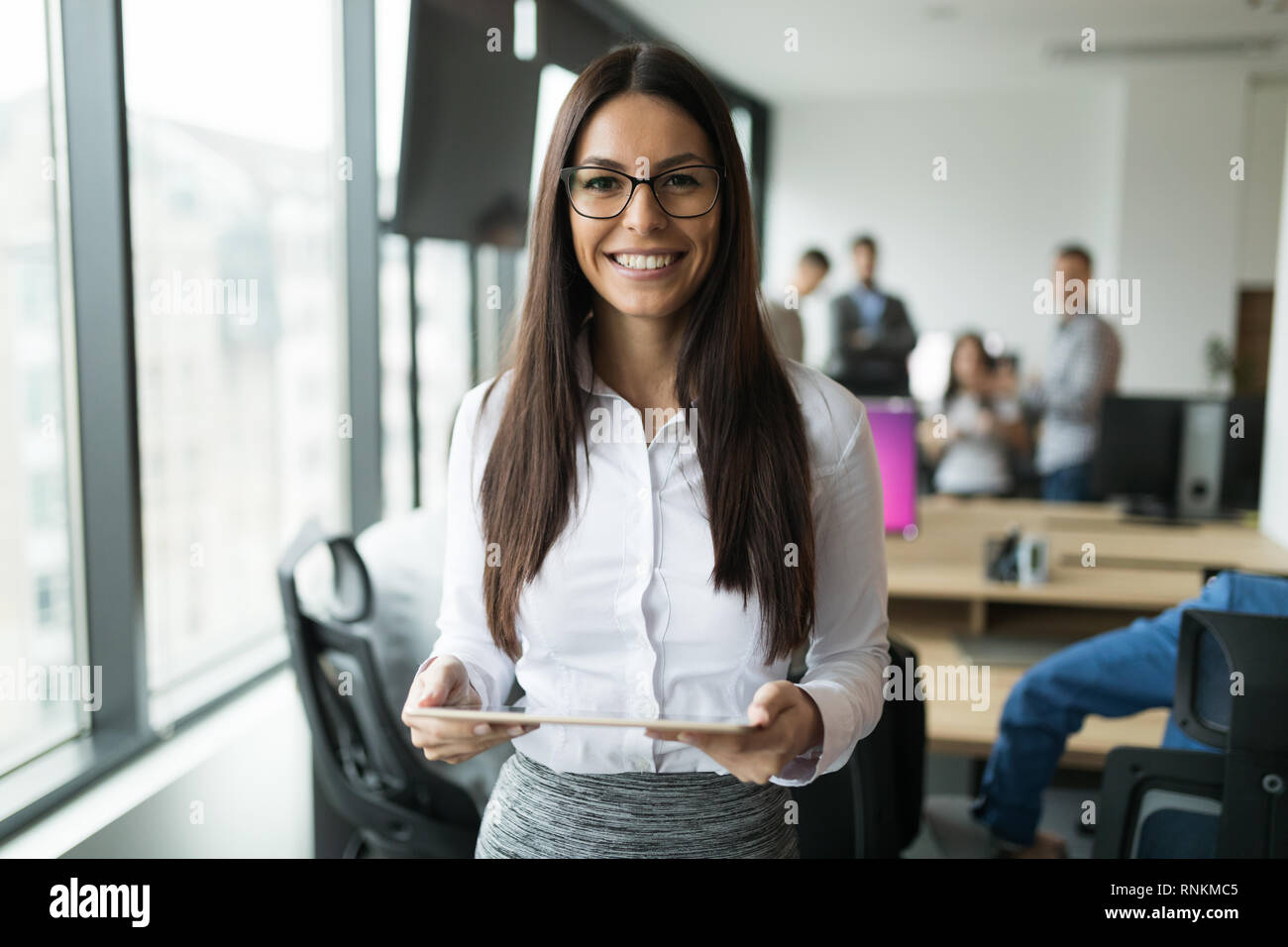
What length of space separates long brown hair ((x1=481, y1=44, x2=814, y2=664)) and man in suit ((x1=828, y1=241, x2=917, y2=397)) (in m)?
4.99

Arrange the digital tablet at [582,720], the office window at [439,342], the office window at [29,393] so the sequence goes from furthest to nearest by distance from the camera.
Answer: the office window at [439,342] → the office window at [29,393] → the digital tablet at [582,720]

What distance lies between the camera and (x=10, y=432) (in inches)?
54.5

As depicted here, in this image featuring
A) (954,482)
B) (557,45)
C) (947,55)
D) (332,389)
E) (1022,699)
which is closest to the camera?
(1022,699)

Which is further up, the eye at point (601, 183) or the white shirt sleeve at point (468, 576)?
the eye at point (601, 183)

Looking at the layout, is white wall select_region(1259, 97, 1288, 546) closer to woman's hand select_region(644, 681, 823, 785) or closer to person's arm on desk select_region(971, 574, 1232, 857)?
person's arm on desk select_region(971, 574, 1232, 857)

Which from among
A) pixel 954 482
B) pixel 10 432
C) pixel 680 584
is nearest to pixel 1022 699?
pixel 680 584

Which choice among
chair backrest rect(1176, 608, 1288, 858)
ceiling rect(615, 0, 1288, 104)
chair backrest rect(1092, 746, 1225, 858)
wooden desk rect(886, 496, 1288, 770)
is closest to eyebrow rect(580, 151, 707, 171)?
chair backrest rect(1176, 608, 1288, 858)

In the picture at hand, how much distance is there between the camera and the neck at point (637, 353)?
3.21ft

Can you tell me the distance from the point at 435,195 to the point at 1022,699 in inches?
71.5

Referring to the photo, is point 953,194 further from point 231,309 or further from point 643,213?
point 643,213

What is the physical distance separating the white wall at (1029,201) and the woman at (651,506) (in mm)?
6146

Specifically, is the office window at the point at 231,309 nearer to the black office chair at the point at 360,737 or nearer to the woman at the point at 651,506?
the black office chair at the point at 360,737

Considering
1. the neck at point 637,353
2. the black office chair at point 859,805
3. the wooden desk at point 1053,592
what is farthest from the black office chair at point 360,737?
the wooden desk at point 1053,592

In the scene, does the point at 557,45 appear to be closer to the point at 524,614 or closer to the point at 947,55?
the point at 524,614
